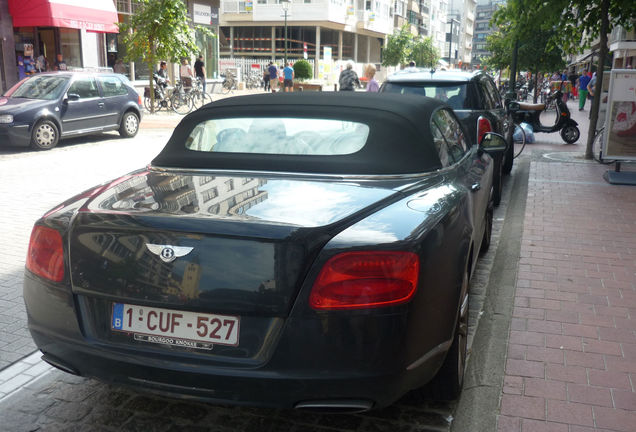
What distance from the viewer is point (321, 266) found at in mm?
2389

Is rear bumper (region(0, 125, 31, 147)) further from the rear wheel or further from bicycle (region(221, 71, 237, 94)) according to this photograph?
bicycle (region(221, 71, 237, 94))

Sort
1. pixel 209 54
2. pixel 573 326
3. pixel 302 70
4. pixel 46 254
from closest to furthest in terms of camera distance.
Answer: pixel 46 254 → pixel 573 326 → pixel 209 54 → pixel 302 70

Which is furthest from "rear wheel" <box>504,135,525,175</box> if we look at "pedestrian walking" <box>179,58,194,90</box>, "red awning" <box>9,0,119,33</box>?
"pedestrian walking" <box>179,58,194,90</box>

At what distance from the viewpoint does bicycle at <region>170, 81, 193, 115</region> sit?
22.9 metres

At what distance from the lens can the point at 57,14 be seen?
2130cm

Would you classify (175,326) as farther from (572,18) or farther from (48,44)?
(48,44)

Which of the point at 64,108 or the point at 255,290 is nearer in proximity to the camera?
the point at 255,290

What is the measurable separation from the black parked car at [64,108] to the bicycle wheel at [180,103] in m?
6.81

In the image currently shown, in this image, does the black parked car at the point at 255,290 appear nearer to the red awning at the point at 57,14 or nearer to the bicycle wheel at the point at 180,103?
the bicycle wheel at the point at 180,103

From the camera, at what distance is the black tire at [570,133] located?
1517 centimetres

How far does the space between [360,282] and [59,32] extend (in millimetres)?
25109

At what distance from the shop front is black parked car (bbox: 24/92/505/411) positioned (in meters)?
20.9

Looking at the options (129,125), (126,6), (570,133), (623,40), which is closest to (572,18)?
(570,133)

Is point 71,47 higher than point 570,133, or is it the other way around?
point 71,47
